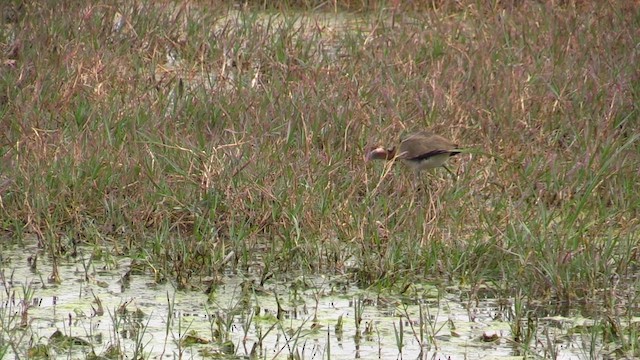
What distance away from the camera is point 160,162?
659 cm

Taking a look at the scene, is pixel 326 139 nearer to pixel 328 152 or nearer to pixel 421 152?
pixel 328 152

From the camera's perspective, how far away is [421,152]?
646 cm

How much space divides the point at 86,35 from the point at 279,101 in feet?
5.03

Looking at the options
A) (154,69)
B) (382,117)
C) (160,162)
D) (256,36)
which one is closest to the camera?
(160,162)

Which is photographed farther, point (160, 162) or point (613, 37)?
point (613, 37)

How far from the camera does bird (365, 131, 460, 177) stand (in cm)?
648

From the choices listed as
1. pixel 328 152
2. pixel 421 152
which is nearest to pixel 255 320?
pixel 421 152

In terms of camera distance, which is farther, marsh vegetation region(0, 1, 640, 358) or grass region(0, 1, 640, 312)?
grass region(0, 1, 640, 312)

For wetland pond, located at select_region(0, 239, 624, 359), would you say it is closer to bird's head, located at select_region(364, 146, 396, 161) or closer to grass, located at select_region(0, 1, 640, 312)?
grass, located at select_region(0, 1, 640, 312)

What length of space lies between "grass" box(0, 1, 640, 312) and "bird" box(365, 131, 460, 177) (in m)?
0.11

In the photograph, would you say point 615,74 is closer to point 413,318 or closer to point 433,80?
point 433,80

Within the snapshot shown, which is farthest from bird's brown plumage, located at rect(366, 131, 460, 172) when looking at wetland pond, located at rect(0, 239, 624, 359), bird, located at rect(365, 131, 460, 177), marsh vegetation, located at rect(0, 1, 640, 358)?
wetland pond, located at rect(0, 239, 624, 359)

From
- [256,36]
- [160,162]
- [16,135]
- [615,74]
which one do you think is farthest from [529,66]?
[16,135]

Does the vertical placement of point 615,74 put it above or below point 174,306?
above
